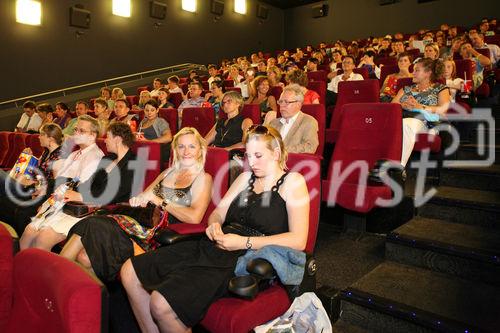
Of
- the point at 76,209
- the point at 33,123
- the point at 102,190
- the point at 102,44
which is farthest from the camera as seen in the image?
the point at 102,44

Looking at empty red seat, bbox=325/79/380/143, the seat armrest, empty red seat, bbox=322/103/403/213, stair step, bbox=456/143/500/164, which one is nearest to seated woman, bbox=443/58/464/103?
empty red seat, bbox=325/79/380/143

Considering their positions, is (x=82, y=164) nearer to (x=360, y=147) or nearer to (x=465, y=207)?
(x=360, y=147)

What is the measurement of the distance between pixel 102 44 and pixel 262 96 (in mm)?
5304

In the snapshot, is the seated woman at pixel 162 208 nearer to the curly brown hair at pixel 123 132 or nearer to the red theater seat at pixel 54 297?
the curly brown hair at pixel 123 132

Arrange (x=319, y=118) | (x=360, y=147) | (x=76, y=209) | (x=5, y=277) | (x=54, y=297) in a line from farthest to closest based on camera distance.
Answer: (x=319, y=118) → (x=360, y=147) → (x=76, y=209) → (x=5, y=277) → (x=54, y=297)

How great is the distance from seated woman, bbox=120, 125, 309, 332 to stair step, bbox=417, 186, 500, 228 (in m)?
0.98

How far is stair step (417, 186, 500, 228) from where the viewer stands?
1.98 metres

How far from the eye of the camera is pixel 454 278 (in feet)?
5.69

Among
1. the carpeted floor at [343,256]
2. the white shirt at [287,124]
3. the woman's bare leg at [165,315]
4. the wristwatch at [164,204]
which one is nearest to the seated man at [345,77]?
the white shirt at [287,124]

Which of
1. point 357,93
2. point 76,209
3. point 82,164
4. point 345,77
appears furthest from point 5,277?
point 345,77

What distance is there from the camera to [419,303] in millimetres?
1539

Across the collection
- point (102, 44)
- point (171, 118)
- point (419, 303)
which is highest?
point (102, 44)

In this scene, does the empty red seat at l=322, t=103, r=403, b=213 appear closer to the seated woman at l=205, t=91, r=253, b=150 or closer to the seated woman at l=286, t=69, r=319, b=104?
the seated woman at l=205, t=91, r=253, b=150

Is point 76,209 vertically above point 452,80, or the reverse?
point 452,80
